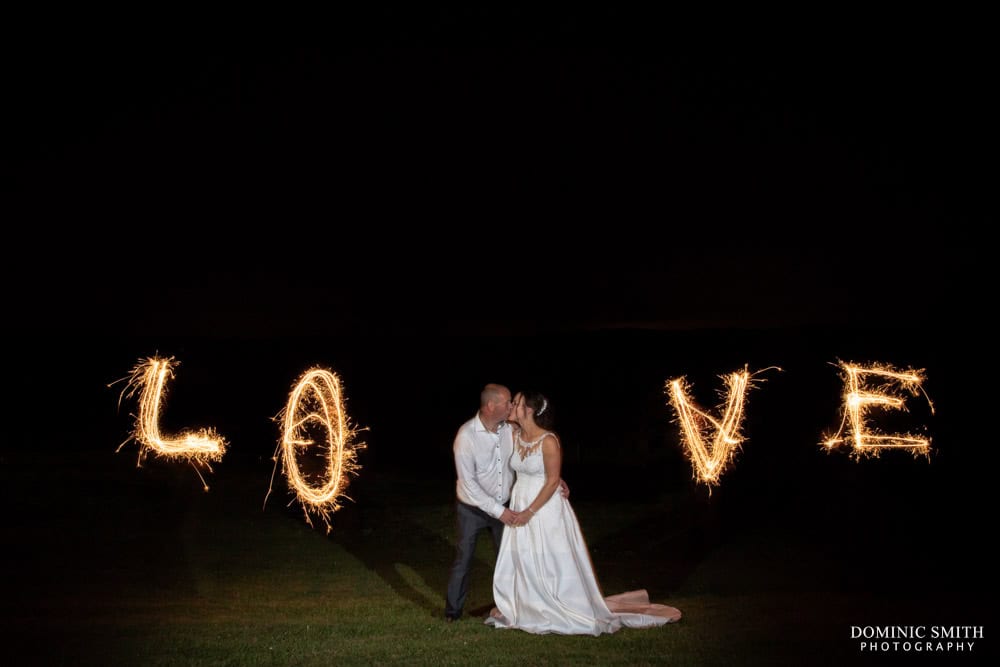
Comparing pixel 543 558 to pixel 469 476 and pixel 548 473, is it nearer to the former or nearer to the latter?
pixel 548 473

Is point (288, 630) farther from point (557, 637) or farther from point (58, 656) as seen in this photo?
point (557, 637)

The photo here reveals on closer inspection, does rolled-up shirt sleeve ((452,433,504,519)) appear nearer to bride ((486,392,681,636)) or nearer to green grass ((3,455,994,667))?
bride ((486,392,681,636))

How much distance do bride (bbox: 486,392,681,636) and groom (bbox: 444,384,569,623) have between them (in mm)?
170

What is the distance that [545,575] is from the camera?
795cm

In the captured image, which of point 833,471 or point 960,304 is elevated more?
point 960,304

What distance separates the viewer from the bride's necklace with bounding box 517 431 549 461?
791 cm

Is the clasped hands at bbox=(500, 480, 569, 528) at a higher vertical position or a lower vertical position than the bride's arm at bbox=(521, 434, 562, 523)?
lower

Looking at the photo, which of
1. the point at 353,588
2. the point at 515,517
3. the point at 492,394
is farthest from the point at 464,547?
the point at 353,588

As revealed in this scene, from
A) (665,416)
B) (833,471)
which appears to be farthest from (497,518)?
(665,416)

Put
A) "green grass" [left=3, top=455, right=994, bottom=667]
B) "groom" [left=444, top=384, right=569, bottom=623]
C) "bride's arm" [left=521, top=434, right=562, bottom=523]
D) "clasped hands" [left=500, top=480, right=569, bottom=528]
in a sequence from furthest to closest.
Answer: "groom" [left=444, top=384, right=569, bottom=623] < "clasped hands" [left=500, top=480, right=569, bottom=528] < "bride's arm" [left=521, top=434, right=562, bottom=523] < "green grass" [left=3, top=455, right=994, bottom=667]

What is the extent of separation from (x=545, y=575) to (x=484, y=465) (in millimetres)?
1017

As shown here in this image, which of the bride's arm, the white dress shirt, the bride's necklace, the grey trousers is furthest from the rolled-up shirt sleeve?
the bride's necklace

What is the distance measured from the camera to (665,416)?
25.0m

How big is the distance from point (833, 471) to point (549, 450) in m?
13.5
